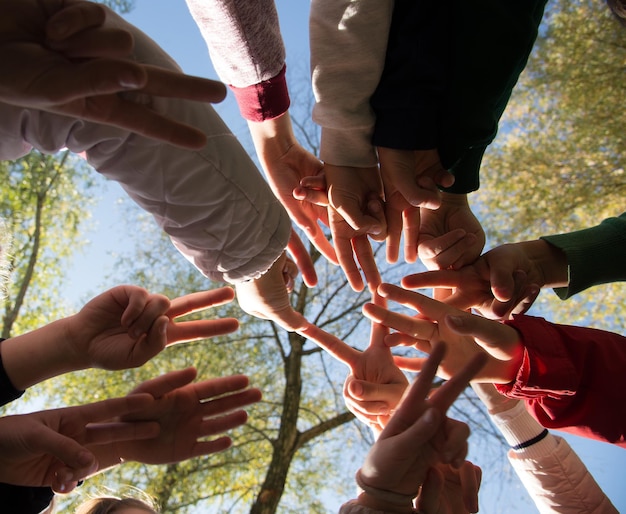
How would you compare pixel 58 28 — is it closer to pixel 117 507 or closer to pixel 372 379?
pixel 372 379

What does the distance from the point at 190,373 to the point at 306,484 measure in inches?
113

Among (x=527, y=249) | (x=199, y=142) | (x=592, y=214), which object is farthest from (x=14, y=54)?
(x=592, y=214)

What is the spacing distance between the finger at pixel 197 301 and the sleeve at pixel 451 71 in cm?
43

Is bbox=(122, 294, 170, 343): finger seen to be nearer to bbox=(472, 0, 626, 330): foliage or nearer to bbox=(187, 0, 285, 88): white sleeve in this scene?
bbox=(187, 0, 285, 88): white sleeve

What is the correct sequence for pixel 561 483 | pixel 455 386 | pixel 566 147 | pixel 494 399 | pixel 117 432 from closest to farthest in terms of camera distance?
pixel 455 386
pixel 117 432
pixel 561 483
pixel 494 399
pixel 566 147

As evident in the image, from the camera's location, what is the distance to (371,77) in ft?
3.37

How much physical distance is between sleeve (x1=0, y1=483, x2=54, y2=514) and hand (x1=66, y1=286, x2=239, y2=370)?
0.23 metres

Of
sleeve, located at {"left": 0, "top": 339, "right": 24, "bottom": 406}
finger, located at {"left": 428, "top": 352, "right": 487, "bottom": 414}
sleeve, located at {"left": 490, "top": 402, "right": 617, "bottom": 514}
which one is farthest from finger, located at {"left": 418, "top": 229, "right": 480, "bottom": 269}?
sleeve, located at {"left": 0, "top": 339, "right": 24, "bottom": 406}

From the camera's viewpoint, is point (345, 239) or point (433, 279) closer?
point (433, 279)

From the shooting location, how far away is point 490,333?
99cm

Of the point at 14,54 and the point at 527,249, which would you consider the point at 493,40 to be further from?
the point at 14,54

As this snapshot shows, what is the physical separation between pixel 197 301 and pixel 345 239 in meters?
0.38

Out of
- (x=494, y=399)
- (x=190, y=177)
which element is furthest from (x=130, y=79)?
(x=494, y=399)

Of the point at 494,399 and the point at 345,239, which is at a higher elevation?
the point at 345,239
